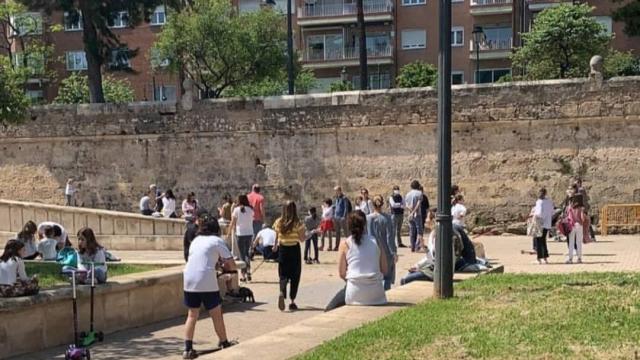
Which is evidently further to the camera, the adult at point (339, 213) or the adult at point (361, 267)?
the adult at point (339, 213)

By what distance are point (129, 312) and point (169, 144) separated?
54.7 feet

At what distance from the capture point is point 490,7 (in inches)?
1791

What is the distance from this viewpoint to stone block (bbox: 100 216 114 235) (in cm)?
2041

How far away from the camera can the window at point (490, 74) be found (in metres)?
46.2

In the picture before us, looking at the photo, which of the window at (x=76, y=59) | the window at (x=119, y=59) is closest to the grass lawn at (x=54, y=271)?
the window at (x=119, y=59)

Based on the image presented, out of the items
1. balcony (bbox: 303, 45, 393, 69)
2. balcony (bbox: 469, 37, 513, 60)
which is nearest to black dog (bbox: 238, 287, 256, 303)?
balcony (bbox: 469, 37, 513, 60)

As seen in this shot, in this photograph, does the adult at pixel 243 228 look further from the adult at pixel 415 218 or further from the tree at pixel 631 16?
the tree at pixel 631 16

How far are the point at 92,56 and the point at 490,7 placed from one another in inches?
1004

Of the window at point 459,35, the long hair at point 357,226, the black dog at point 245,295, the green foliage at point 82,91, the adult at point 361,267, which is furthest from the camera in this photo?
the window at point 459,35

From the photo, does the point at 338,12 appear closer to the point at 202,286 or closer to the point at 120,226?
the point at 120,226

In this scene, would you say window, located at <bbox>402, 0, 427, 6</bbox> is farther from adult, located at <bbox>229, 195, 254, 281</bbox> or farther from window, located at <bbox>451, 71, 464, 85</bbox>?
adult, located at <bbox>229, 195, 254, 281</bbox>

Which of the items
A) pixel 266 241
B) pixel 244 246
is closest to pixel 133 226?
pixel 266 241

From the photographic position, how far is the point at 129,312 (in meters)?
10.2

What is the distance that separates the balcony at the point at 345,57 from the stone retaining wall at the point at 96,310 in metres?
37.2
